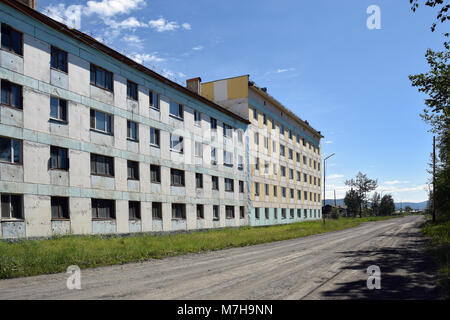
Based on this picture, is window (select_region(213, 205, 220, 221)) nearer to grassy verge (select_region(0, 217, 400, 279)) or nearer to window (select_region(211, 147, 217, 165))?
window (select_region(211, 147, 217, 165))

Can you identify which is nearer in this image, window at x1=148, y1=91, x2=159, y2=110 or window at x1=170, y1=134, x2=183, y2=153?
window at x1=148, y1=91, x2=159, y2=110

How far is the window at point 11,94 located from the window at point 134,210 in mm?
8748

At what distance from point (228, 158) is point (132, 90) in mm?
13610

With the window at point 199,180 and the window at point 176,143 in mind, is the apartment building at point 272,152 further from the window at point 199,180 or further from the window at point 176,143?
the window at point 176,143

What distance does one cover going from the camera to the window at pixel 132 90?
2359cm

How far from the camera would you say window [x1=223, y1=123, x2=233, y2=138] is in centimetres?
3494

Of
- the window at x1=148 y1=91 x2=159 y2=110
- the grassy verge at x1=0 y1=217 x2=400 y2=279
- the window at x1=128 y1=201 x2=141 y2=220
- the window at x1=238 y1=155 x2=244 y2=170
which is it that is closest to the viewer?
the grassy verge at x1=0 y1=217 x2=400 y2=279

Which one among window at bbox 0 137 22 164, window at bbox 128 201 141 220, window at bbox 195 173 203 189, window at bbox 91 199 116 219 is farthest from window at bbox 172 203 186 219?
window at bbox 0 137 22 164

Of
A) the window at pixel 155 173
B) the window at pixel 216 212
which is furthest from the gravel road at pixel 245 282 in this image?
the window at pixel 216 212

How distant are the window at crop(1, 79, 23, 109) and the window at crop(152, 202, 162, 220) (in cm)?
1088

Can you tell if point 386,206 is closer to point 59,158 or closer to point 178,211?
point 178,211

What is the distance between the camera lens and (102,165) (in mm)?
21000
